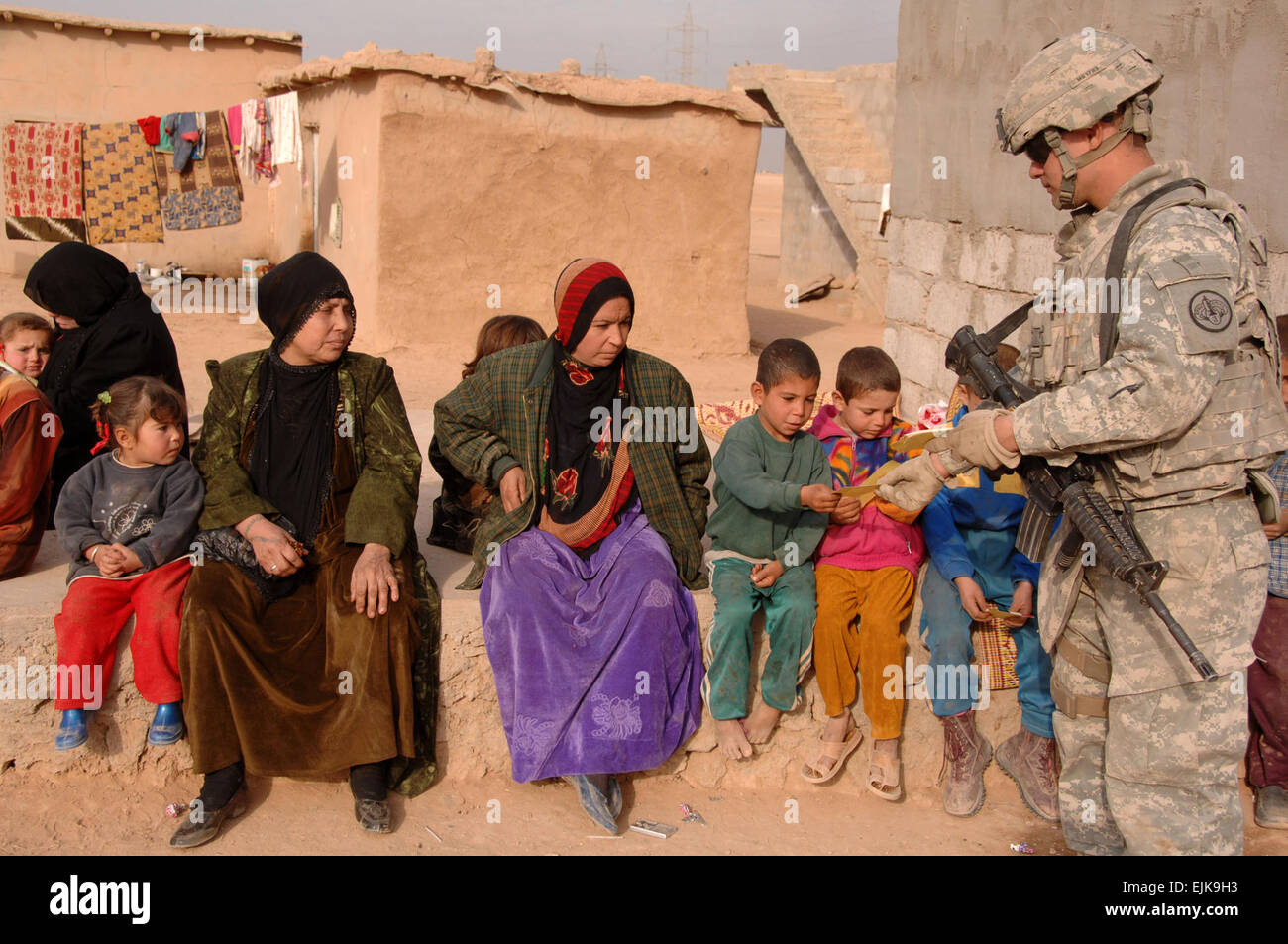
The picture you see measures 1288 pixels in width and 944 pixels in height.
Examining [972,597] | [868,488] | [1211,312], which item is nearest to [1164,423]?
[1211,312]

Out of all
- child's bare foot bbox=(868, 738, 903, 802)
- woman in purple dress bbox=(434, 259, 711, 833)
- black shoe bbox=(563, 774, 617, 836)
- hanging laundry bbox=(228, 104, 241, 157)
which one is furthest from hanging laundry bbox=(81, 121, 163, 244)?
child's bare foot bbox=(868, 738, 903, 802)

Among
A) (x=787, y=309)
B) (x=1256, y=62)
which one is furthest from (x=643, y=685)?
(x=787, y=309)

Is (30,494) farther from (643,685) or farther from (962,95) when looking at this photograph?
(962,95)

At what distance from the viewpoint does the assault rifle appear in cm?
257

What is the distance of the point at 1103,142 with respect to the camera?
2.69 metres

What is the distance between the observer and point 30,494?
360 cm

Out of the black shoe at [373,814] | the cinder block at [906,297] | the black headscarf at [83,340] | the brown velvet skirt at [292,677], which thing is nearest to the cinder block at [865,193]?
the cinder block at [906,297]

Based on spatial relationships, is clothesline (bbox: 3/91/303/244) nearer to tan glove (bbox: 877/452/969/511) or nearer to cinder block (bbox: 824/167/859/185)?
cinder block (bbox: 824/167/859/185)

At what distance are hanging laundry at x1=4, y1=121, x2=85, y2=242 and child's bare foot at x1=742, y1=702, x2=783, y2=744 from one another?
1056 centimetres

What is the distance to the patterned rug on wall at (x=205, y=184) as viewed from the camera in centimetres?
1127

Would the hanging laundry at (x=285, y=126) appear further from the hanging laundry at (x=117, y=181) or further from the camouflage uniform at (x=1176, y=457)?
the camouflage uniform at (x=1176, y=457)

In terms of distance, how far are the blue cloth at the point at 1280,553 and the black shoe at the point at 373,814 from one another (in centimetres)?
302

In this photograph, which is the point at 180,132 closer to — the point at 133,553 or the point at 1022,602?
the point at 133,553

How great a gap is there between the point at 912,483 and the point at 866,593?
69cm
